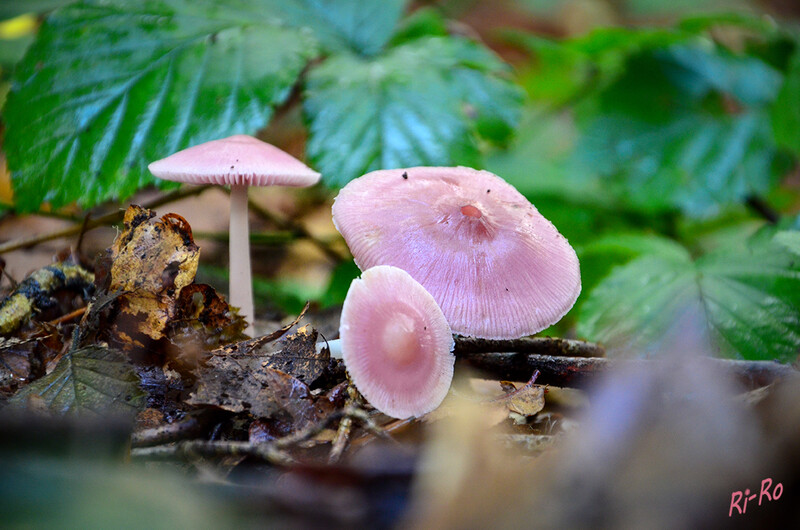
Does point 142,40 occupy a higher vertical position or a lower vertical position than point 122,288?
higher

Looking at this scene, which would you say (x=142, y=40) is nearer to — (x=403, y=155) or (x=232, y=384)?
(x=403, y=155)

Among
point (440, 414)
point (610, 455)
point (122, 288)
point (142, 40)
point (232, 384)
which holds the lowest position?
point (440, 414)

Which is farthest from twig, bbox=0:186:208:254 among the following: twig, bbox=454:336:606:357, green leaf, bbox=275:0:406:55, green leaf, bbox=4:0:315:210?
twig, bbox=454:336:606:357

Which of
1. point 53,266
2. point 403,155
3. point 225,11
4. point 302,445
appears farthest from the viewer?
point 225,11

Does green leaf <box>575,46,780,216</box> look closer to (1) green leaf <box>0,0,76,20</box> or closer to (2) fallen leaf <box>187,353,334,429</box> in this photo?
(2) fallen leaf <box>187,353,334,429</box>

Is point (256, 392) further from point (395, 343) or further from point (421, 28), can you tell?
point (421, 28)

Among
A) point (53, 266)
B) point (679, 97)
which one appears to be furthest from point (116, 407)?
point (679, 97)

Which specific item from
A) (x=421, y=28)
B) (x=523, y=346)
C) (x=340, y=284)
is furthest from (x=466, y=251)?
(x=421, y=28)
